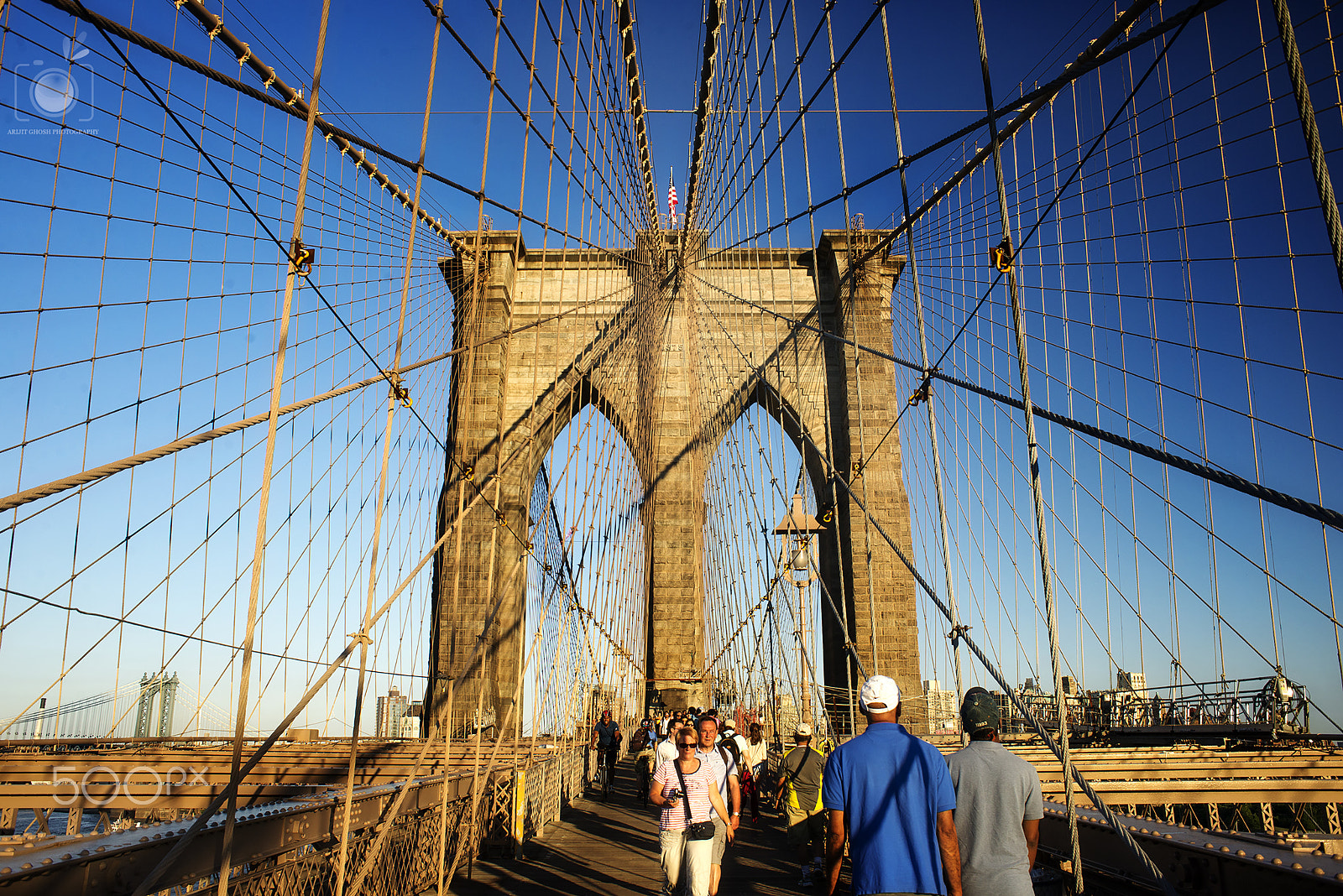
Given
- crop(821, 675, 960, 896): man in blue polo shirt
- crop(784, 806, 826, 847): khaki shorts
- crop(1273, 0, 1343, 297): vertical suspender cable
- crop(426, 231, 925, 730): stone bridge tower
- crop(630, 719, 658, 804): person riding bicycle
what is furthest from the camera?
crop(426, 231, 925, 730): stone bridge tower

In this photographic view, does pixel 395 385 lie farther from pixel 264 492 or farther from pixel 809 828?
pixel 809 828

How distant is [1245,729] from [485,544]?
33.6 feet

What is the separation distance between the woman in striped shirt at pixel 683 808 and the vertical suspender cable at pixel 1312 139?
8.18 ft

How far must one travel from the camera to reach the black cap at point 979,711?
2.39 m

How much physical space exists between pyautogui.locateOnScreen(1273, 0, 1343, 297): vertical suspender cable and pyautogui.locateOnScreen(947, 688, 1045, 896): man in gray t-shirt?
1.34 meters

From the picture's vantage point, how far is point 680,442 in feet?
51.6

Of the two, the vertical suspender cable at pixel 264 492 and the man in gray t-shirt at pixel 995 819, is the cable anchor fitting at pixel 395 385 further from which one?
the man in gray t-shirt at pixel 995 819

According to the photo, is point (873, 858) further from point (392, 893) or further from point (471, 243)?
point (471, 243)

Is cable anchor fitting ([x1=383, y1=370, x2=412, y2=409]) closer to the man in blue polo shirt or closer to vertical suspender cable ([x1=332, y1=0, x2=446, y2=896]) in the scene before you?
vertical suspender cable ([x1=332, y1=0, x2=446, y2=896])

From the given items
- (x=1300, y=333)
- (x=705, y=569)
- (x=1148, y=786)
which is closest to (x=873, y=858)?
(x=1148, y=786)

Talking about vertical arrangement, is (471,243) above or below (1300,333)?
above

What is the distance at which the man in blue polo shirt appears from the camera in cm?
197

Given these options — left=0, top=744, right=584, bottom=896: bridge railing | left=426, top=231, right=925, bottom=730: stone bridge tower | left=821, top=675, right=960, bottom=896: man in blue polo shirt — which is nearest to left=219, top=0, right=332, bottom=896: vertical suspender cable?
left=0, top=744, right=584, bottom=896: bridge railing

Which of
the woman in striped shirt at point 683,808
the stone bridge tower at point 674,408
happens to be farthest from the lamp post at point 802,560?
the woman in striped shirt at point 683,808
